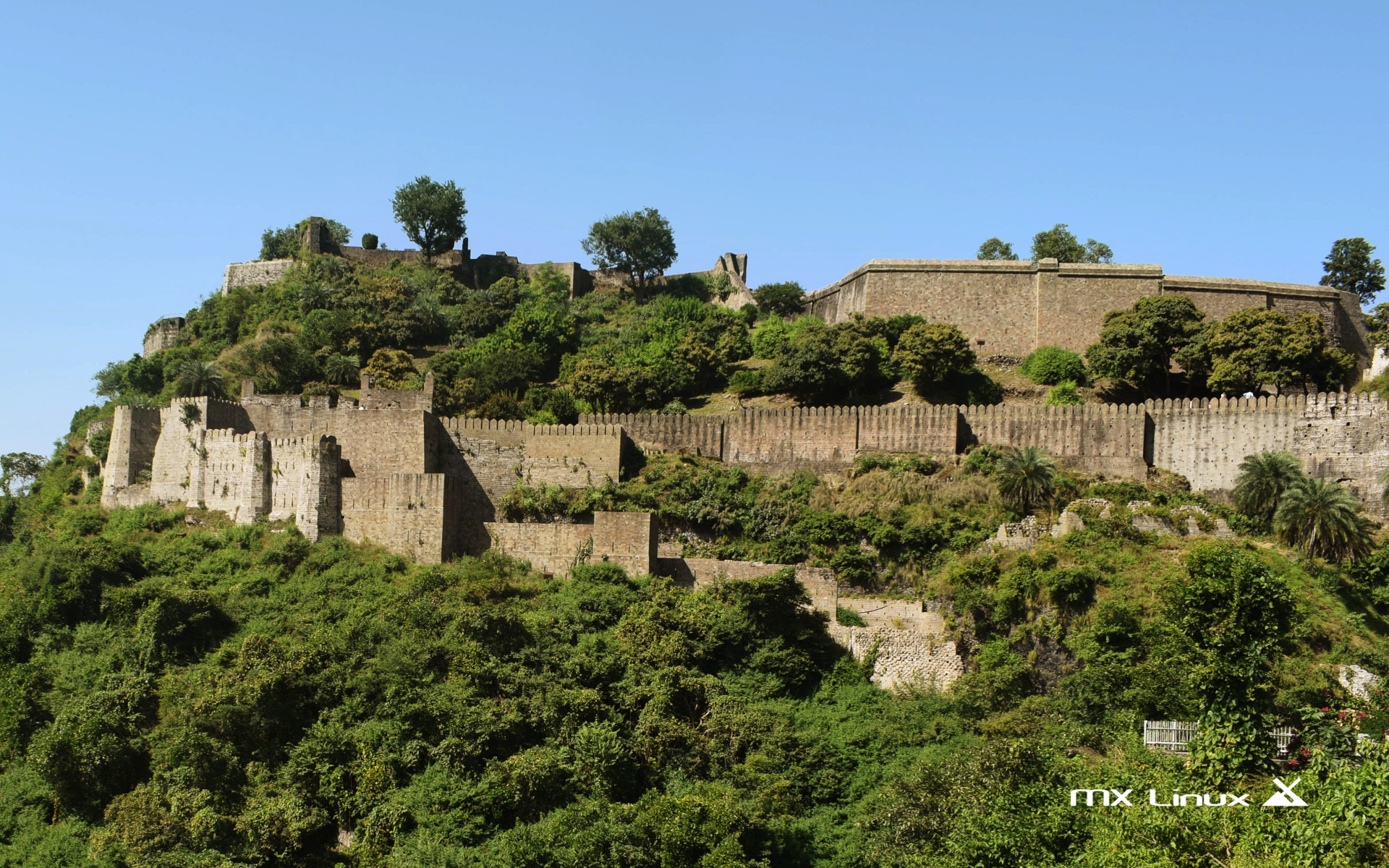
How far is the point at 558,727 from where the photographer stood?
2414cm

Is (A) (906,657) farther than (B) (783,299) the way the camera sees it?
No

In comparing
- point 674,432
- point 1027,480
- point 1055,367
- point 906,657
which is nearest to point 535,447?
point 674,432

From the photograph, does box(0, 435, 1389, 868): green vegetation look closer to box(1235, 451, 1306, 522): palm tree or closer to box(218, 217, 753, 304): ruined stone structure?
box(1235, 451, 1306, 522): palm tree

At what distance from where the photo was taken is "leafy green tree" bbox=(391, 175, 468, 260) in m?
56.3

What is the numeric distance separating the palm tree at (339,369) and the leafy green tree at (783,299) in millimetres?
16443

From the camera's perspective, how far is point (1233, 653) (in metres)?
Answer: 20.8

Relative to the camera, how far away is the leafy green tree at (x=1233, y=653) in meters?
19.6

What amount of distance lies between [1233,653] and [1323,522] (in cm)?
784

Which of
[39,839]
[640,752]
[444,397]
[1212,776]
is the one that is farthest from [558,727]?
[444,397]

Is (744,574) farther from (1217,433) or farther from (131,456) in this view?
(131,456)

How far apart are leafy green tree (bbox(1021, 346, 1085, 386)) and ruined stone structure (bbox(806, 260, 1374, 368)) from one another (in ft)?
4.96

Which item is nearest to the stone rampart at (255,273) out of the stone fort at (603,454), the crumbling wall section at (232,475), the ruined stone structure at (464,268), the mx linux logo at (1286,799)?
the ruined stone structure at (464,268)

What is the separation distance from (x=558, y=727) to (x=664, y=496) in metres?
9.05

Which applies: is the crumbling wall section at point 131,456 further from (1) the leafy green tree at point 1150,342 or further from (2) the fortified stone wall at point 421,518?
(1) the leafy green tree at point 1150,342
